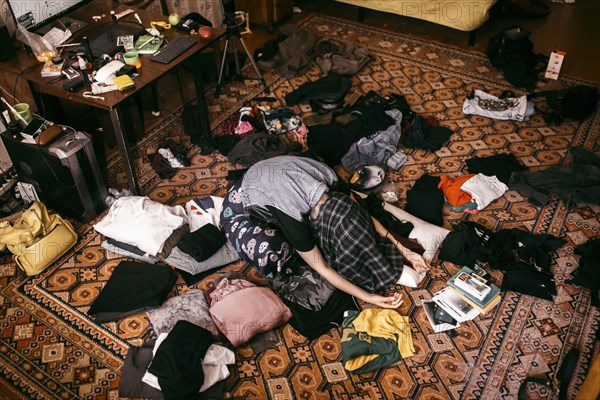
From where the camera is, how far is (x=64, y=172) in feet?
9.70

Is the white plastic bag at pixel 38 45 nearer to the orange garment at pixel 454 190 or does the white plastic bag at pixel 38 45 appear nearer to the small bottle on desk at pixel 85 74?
the small bottle on desk at pixel 85 74

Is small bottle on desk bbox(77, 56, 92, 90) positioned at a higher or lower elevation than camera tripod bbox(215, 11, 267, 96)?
higher

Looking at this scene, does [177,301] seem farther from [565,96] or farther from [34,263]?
[565,96]

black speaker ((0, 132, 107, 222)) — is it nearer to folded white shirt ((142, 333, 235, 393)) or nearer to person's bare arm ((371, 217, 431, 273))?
folded white shirt ((142, 333, 235, 393))

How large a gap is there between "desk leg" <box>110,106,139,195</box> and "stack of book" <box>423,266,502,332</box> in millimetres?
1815

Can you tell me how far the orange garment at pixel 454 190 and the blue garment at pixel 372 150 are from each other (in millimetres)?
404

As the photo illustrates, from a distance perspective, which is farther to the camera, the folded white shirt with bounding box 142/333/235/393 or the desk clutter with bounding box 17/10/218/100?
the desk clutter with bounding box 17/10/218/100

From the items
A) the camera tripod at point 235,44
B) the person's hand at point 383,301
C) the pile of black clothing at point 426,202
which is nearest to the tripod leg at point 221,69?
the camera tripod at point 235,44

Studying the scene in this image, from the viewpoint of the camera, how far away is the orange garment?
329 cm

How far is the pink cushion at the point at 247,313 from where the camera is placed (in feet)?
8.37

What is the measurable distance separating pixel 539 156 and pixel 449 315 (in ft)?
5.25

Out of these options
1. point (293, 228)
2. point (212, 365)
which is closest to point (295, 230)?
point (293, 228)

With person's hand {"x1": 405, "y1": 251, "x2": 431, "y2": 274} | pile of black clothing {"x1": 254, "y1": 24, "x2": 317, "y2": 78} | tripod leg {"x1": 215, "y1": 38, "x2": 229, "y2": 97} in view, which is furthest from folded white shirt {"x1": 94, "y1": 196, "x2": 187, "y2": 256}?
pile of black clothing {"x1": 254, "y1": 24, "x2": 317, "y2": 78}

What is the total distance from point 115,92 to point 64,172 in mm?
537
